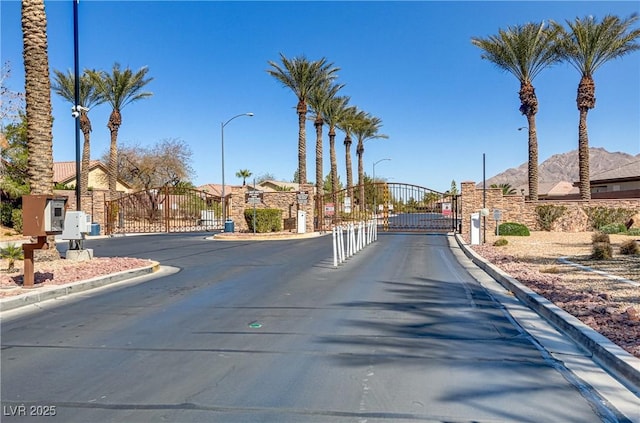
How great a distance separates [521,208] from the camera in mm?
31234

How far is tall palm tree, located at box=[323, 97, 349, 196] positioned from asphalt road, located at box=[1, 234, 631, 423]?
3909 centimetres

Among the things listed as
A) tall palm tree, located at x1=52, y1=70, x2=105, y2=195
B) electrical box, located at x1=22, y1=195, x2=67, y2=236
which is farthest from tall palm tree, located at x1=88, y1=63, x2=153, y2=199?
electrical box, located at x1=22, y1=195, x2=67, y2=236

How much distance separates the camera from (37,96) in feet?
48.8

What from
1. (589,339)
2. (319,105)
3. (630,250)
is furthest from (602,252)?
(319,105)

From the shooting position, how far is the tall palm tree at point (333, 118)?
4922 centimetres

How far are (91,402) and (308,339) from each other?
2739 mm

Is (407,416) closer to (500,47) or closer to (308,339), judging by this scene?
(308,339)

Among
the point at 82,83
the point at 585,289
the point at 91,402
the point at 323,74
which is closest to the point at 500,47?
the point at 323,74

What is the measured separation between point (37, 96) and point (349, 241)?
10.5 m

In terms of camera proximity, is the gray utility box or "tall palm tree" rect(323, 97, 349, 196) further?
"tall palm tree" rect(323, 97, 349, 196)

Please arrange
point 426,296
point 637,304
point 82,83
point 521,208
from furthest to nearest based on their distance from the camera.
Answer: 1. point 82,83
2. point 521,208
3. point 426,296
4. point 637,304

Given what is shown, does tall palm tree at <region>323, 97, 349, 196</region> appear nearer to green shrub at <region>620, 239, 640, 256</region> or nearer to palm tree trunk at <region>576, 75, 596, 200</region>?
palm tree trunk at <region>576, 75, 596, 200</region>

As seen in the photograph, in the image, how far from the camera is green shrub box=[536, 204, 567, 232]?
3175cm

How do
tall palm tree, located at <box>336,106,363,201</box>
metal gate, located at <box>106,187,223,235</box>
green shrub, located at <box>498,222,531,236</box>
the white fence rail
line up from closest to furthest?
the white fence rail → green shrub, located at <box>498,222,531,236</box> → metal gate, located at <box>106,187,223,235</box> → tall palm tree, located at <box>336,106,363,201</box>
